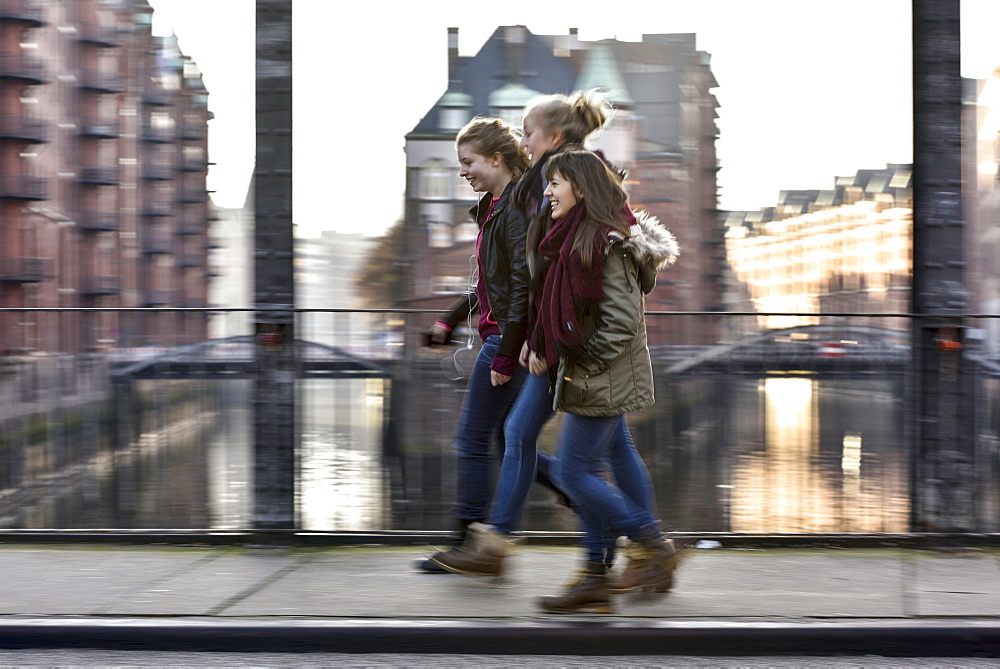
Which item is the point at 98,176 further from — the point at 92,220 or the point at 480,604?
the point at 480,604

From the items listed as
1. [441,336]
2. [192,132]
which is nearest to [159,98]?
[192,132]

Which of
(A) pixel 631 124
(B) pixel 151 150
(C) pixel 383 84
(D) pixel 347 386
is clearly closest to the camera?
(D) pixel 347 386

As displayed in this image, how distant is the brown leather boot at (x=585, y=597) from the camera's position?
3.90 m

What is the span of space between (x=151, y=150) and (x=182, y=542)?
22.7ft

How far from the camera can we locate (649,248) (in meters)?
3.87

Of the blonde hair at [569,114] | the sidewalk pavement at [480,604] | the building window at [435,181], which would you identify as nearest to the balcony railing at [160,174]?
the building window at [435,181]

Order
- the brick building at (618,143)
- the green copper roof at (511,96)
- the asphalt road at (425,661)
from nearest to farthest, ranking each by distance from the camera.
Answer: the asphalt road at (425,661) < the brick building at (618,143) < the green copper roof at (511,96)

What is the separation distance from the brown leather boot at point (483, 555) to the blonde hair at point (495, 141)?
54.7 inches

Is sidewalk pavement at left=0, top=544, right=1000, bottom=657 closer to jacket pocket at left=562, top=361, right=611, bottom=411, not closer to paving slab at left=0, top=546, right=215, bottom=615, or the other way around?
paving slab at left=0, top=546, right=215, bottom=615

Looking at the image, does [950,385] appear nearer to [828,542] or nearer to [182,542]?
[828,542]

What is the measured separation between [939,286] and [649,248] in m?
1.87

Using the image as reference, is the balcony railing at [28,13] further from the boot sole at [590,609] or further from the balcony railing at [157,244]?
the boot sole at [590,609]

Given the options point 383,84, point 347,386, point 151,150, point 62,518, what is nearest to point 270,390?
point 347,386

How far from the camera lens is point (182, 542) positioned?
524 centimetres
